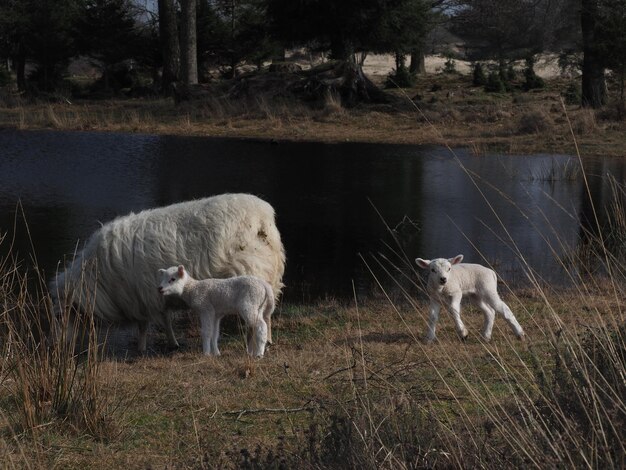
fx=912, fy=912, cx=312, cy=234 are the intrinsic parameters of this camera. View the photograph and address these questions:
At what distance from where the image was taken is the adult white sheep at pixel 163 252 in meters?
9.07

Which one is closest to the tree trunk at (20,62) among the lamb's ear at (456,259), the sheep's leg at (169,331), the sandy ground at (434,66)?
the sandy ground at (434,66)

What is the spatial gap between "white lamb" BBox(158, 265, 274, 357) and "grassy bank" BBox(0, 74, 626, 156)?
14.3 metres

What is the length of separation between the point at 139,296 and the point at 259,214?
146 cm

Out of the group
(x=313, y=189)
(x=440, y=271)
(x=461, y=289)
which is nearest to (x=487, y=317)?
(x=461, y=289)

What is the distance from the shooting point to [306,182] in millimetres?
18797

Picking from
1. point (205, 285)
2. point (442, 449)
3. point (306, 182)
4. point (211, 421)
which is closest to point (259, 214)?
point (205, 285)

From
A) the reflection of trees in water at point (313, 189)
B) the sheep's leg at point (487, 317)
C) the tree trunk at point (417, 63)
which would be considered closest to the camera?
the sheep's leg at point (487, 317)

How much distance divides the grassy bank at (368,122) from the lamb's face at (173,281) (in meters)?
14.3

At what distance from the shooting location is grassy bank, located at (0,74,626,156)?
23.5 meters

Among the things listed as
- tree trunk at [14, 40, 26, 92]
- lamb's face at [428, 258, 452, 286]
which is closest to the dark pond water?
lamb's face at [428, 258, 452, 286]

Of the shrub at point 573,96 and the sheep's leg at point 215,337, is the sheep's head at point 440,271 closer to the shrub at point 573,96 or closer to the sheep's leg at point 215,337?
the sheep's leg at point 215,337

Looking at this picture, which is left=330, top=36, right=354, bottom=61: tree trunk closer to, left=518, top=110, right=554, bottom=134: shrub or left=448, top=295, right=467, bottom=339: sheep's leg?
left=518, top=110, right=554, bottom=134: shrub

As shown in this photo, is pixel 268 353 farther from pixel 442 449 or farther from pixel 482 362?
pixel 442 449

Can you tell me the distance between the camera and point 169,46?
35812 millimetres
